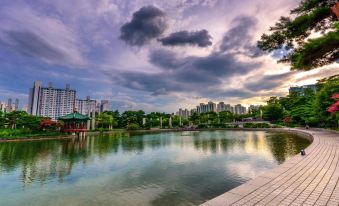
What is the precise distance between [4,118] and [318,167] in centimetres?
4118

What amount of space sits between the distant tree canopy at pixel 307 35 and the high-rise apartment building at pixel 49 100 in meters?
123

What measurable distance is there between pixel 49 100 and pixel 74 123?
103430 mm

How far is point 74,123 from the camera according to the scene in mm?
35281

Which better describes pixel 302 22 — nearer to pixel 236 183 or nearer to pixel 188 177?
pixel 236 183

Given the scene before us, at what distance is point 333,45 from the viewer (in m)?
5.00

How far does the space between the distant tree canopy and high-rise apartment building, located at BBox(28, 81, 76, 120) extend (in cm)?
12251

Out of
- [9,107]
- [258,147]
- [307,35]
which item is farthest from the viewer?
[9,107]

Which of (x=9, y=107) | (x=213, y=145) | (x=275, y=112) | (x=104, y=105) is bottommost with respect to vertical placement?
(x=213, y=145)

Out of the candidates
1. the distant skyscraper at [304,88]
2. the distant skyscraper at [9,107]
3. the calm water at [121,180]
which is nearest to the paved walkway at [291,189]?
the calm water at [121,180]

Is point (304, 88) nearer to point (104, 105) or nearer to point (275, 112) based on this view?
point (275, 112)

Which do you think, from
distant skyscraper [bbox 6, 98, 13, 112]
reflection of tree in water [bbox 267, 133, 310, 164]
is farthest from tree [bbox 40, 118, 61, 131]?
distant skyscraper [bbox 6, 98, 13, 112]

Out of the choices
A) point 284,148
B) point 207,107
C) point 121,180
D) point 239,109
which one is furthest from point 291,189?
point 239,109

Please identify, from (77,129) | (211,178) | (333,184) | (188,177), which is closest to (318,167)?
(333,184)

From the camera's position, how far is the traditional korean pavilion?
34.1m
